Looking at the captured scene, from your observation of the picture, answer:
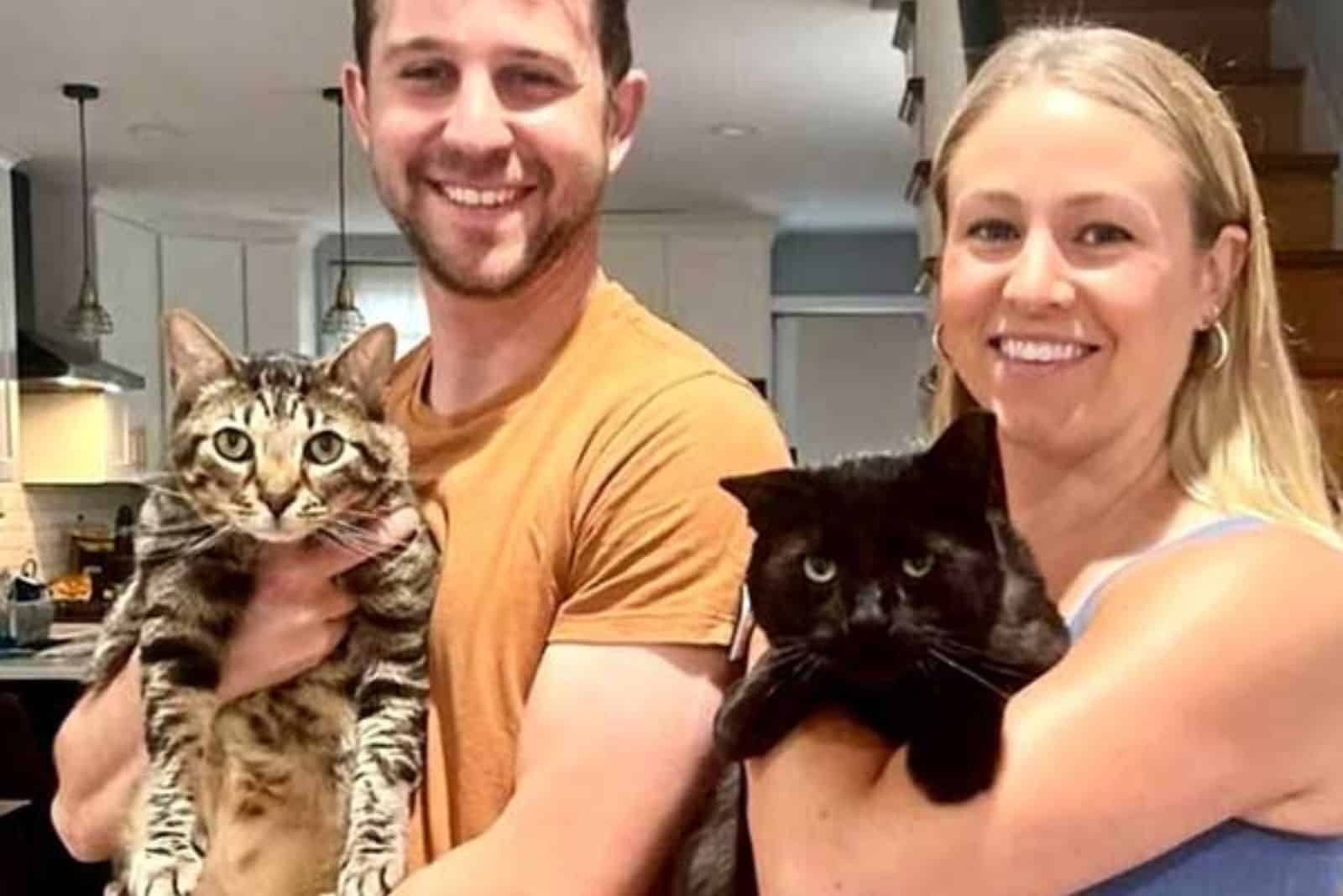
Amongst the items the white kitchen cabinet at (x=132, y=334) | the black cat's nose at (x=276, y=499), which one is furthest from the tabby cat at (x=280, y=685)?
the white kitchen cabinet at (x=132, y=334)

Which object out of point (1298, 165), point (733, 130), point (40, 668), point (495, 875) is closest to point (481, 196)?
point (495, 875)

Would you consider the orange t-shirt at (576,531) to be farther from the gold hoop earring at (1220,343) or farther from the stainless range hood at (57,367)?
the stainless range hood at (57,367)

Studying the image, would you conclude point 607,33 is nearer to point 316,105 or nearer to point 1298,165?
point 1298,165

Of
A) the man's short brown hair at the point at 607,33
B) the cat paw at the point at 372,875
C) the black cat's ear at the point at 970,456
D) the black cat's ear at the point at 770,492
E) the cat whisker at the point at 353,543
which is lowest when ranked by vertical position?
the cat paw at the point at 372,875

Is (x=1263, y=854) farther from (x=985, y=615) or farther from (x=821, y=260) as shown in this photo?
(x=821, y=260)

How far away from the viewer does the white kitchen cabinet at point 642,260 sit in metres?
8.11

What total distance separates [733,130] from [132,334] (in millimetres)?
3056

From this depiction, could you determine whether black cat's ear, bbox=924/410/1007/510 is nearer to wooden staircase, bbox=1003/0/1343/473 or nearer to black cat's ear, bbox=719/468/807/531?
black cat's ear, bbox=719/468/807/531

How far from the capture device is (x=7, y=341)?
6.31 m

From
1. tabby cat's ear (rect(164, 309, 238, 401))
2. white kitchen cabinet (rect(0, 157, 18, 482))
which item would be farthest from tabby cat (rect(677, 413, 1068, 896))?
white kitchen cabinet (rect(0, 157, 18, 482))

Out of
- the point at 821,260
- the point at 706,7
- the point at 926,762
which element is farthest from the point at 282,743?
the point at 821,260

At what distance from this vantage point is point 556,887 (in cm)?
117

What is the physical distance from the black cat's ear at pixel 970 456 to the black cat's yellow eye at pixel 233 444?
0.58 m

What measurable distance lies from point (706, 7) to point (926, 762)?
385 centimetres
